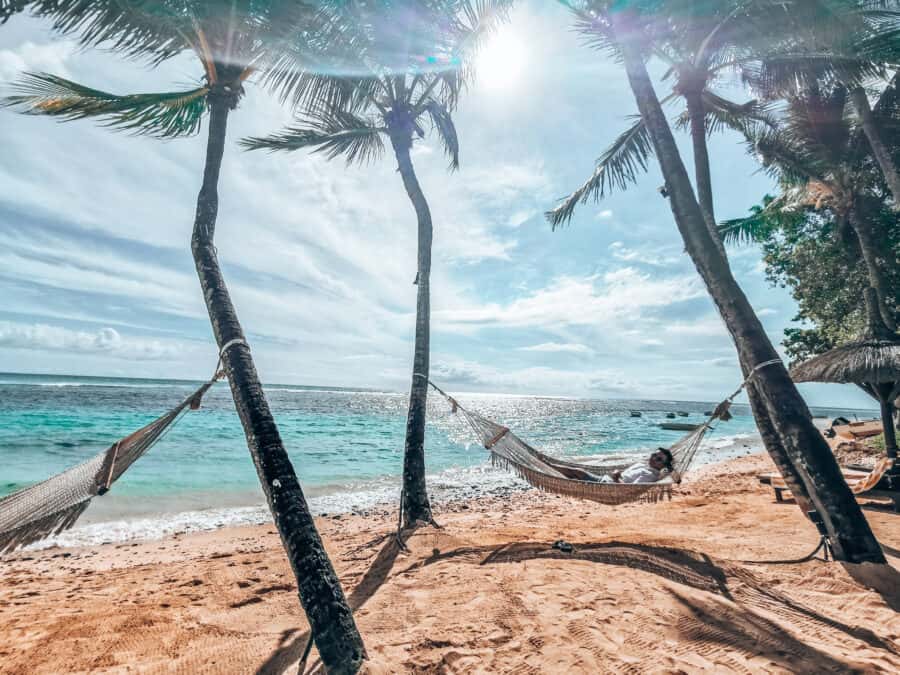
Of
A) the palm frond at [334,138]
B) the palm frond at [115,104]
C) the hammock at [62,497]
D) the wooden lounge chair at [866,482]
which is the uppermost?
the palm frond at [334,138]

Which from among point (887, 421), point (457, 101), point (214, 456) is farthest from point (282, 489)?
point (214, 456)

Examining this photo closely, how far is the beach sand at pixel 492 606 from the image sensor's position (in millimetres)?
1668

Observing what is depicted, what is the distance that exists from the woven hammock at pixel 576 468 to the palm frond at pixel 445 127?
3184mm

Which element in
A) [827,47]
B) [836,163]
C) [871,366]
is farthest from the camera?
[836,163]

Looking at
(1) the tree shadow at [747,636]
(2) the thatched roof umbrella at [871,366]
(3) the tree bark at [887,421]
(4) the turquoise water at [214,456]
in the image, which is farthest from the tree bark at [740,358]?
(4) the turquoise water at [214,456]

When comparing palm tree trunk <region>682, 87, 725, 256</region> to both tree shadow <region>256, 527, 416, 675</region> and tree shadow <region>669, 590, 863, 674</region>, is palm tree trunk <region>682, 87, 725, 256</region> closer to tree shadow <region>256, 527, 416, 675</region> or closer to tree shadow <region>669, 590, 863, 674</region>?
tree shadow <region>669, 590, 863, 674</region>

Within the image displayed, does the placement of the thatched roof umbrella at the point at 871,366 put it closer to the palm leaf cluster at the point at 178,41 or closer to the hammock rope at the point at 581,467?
the hammock rope at the point at 581,467

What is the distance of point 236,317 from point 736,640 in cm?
275

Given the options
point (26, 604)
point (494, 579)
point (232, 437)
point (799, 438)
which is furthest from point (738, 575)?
point (232, 437)

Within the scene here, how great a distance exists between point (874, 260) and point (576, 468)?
233 inches

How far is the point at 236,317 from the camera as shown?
6.70 feet

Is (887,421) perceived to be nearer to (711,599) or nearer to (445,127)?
(711,599)

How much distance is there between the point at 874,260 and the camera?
586 centimetres

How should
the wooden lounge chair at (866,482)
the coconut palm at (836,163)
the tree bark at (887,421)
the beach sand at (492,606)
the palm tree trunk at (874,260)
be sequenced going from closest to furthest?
the beach sand at (492,606)
the wooden lounge chair at (866,482)
the tree bark at (887,421)
the palm tree trunk at (874,260)
the coconut palm at (836,163)
